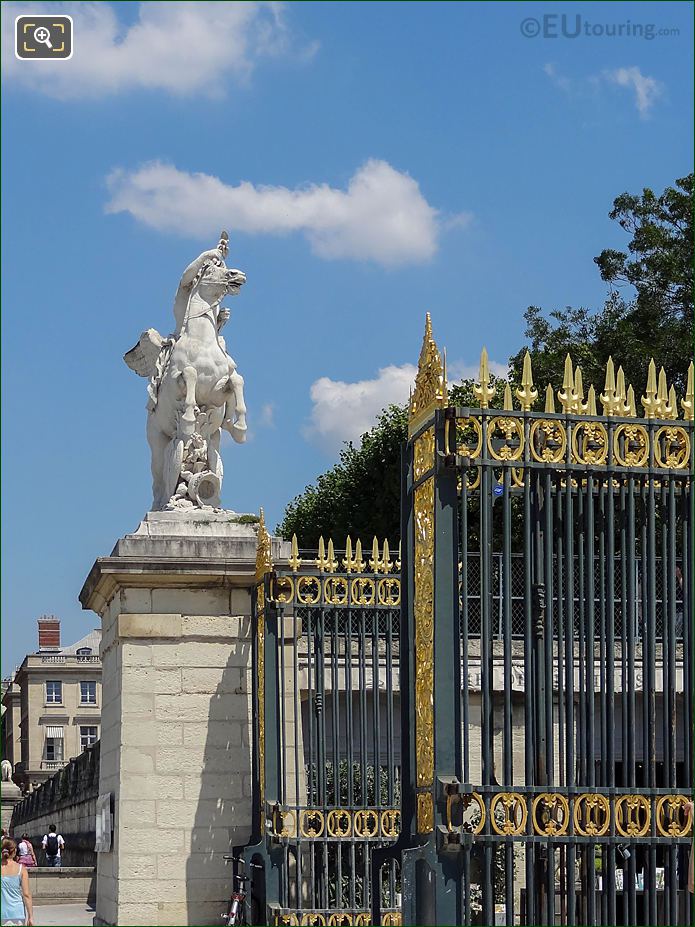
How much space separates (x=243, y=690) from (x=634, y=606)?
168 inches

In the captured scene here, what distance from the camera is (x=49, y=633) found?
76.3m

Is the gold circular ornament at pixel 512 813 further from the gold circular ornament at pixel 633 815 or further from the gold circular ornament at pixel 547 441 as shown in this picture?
the gold circular ornament at pixel 547 441

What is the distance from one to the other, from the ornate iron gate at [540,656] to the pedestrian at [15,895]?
366 cm

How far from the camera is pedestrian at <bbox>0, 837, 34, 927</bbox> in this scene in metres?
10.4

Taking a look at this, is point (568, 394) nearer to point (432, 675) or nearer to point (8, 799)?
point (432, 675)

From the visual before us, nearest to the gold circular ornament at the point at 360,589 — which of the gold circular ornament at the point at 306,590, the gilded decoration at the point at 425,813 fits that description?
the gold circular ornament at the point at 306,590

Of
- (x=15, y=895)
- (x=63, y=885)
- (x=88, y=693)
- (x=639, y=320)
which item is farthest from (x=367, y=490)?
(x=88, y=693)

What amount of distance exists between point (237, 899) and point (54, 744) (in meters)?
64.2

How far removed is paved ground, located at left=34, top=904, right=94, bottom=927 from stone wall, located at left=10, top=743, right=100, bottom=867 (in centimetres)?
191

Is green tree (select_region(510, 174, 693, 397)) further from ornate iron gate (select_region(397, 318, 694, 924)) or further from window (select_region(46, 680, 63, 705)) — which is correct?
window (select_region(46, 680, 63, 705))

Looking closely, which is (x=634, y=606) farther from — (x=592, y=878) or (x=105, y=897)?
(x=105, y=897)

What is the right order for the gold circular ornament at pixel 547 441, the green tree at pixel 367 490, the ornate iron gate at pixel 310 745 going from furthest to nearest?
1. the green tree at pixel 367 490
2. the ornate iron gate at pixel 310 745
3. the gold circular ornament at pixel 547 441

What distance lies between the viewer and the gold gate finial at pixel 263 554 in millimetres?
11133

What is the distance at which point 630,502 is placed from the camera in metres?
7.88
